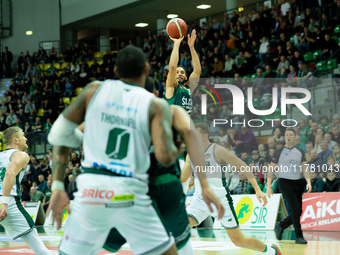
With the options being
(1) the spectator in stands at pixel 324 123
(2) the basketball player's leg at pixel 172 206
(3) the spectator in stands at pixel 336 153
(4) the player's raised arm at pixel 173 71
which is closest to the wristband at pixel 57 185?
(2) the basketball player's leg at pixel 172 206

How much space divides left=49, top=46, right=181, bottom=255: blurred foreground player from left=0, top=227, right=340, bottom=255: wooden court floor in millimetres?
5006

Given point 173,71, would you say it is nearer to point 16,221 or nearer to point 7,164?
point 7,164

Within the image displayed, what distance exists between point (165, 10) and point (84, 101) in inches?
923

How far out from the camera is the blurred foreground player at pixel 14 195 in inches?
240

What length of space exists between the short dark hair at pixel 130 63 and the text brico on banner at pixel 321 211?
343 inches

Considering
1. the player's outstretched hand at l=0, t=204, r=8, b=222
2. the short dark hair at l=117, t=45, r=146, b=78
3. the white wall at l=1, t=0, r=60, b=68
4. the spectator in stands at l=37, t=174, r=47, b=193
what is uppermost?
the white wall at l=1, t=0, r=60, b=68

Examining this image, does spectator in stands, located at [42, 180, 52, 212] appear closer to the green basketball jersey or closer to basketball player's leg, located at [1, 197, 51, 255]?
basketball player's leg, located at [1, 197, 51, 255]

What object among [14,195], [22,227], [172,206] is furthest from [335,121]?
[172,206]

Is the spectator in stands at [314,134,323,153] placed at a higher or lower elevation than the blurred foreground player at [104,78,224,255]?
lower

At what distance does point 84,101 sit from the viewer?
10.6ft

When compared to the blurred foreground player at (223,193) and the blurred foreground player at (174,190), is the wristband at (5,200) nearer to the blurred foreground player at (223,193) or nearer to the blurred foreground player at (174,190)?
the blurred foreground player at (223,193)

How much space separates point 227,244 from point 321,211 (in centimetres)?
311

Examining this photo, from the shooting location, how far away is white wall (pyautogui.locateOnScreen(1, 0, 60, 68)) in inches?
1124

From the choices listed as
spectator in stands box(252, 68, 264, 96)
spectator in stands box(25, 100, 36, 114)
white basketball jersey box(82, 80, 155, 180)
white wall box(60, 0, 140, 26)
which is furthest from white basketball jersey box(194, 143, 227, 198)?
white wall box(60, 0, 140, 26)
